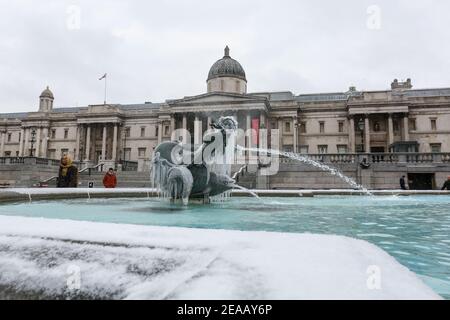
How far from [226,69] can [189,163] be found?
161 feet

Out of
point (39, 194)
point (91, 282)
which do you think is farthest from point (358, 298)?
point (39, 194)

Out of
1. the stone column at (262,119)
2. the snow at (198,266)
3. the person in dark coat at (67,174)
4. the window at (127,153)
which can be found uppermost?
the stone column at (262,119)

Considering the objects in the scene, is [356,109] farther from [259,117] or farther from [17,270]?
[17,270]

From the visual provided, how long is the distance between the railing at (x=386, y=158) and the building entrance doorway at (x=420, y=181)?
1053 millimetres

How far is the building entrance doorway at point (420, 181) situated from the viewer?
25.8 meters

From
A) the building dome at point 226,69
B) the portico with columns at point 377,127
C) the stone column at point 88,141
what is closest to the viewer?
the portico with columns at point 377,127

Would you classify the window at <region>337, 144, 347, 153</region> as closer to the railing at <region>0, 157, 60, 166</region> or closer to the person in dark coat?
the railing at <region>0, 157, 60, 166</region>

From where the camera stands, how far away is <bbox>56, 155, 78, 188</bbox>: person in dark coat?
1326cm

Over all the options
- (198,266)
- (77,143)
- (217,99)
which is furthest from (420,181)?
(77,143)

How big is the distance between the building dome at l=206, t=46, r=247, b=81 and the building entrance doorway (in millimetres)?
35732

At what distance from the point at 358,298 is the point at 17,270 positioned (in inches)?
67.4

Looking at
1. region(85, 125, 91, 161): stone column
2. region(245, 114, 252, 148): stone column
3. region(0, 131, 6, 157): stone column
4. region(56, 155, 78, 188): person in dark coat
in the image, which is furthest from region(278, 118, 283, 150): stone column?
region(0, 131, 6, 157): stone column

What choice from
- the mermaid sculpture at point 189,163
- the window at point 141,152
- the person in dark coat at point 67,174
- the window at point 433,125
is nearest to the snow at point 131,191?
the person in dark coat at point 67,174

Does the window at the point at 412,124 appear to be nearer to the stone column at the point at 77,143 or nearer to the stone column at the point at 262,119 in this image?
the stone column at the point at 262,119
